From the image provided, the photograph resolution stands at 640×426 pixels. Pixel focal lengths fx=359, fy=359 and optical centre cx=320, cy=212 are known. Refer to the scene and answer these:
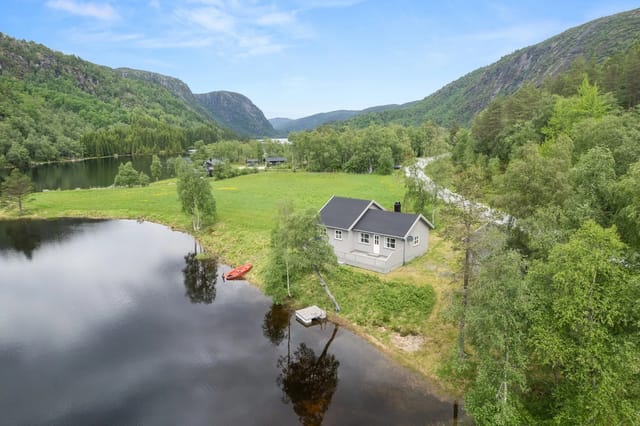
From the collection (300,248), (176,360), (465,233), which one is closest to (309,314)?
(300,248)

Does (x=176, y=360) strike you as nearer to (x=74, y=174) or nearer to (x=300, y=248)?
(x=300, y=248)

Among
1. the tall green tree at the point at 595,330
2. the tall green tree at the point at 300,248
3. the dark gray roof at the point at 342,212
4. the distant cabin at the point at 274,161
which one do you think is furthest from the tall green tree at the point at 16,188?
the distant cabin at the point at 274,161

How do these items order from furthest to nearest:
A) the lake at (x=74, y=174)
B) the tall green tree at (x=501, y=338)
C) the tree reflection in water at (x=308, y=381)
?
1. the lake at (x=74, y=174)
2. the tree reflection in water at (x=308, y=381)
3. the tall green tree at (x=501, y=338)

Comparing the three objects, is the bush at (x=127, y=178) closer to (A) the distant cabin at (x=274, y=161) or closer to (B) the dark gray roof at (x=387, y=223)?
(A) the distant cabin at (x=274, y=161)

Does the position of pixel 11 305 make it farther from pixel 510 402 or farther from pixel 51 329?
pixel 510 402

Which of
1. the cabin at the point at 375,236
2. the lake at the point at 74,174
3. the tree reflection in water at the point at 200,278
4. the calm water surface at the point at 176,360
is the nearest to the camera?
the calm water surface at the point at 176,360
